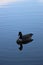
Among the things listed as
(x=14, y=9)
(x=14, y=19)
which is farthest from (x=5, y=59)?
(x=14, y=9)

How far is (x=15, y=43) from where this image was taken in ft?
3.91

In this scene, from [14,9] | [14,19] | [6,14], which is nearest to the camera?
[14,19]

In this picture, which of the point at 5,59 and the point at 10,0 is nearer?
the point at 5,59

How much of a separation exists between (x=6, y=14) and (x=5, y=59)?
0.71 metres

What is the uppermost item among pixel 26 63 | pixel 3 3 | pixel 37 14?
pixel 3 3

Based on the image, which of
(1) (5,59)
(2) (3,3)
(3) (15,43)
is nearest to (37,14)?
(2) (3,3)

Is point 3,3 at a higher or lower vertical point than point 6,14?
higher

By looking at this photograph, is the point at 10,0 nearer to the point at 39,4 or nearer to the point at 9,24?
the point at 39,4

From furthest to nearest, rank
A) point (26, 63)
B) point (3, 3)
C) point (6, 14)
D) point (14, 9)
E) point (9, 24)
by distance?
point (3, 3) → point (14, 9) → point (6, 14) → point (9, 24) → point (26, 63)

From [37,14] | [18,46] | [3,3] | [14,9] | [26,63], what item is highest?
[3,3]

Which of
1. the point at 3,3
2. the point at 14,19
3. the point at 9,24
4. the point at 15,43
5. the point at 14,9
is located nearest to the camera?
the point at 15,43

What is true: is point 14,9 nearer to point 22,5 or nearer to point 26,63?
point 22,5

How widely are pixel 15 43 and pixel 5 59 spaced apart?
0.43ft

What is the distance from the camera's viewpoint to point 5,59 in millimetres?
1087
